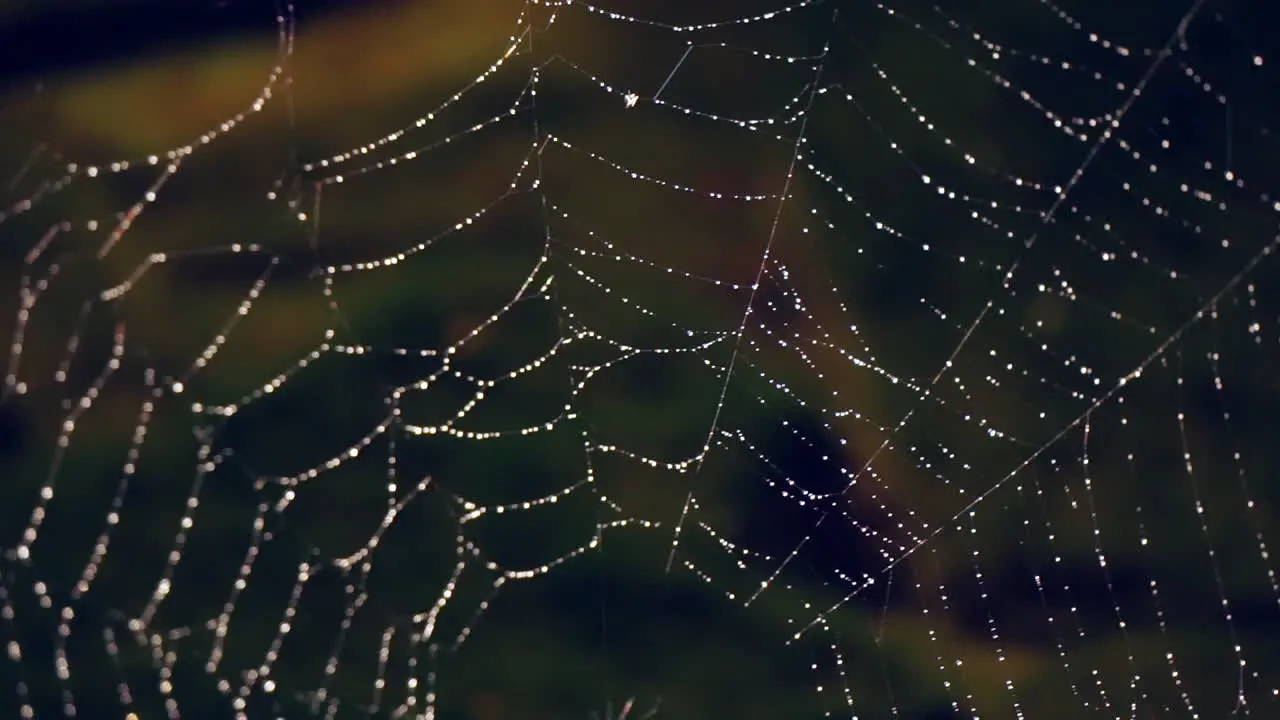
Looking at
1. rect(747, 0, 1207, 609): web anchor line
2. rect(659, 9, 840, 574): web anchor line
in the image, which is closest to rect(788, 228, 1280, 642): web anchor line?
rect(747, 0, 1207, 609): web anchor line

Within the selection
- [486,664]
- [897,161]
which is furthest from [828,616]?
[897,161]

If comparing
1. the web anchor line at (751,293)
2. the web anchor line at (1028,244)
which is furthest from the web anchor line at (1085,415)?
the web anchor line at (751,293)

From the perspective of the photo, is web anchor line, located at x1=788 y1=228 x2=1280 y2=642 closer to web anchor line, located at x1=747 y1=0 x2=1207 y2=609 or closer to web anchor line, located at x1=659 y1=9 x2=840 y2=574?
web anchor line, located at x1=747 y1=0 x2=1207 y2=609

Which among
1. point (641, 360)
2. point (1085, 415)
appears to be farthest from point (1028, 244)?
point (641, 360)

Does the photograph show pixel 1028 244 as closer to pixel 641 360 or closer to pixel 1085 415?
pixel 1085 415

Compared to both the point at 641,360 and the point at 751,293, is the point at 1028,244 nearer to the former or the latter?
the point at 751,293

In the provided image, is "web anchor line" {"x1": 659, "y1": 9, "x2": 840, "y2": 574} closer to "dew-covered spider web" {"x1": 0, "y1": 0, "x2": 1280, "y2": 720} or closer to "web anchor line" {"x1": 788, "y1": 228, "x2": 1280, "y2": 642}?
"dew-covered spider web" {"x1": 0, "y1": 0, "x2": 1280, "y2": 720}

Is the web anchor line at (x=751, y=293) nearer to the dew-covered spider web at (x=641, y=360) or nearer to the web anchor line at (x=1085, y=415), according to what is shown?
the dew-covered spider web at (x=641, y=360)

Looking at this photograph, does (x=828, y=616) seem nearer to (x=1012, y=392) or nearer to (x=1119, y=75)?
(x=1012, y=392)

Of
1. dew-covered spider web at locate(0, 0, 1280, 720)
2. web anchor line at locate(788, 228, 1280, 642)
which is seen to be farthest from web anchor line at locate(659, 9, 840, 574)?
web anchor line at locate(788, 228, 1280, 642)
